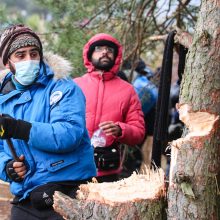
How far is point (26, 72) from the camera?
303 cm

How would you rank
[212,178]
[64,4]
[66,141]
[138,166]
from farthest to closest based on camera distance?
[138,166]
[64,4]
[66,141]
[212,178]

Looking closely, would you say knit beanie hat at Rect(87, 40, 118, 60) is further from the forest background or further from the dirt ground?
the dirt ground

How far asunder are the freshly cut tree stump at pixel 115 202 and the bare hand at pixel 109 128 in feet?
3.96

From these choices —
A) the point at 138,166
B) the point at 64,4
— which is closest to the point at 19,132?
the point at 64,4

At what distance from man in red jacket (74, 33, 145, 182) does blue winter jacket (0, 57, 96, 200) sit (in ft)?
3.38

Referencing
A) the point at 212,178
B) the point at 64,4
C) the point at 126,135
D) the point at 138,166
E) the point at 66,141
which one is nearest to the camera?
the point at 212,178

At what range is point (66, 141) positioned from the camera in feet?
9.21

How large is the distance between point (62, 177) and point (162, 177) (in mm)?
533

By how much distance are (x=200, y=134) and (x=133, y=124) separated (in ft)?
5.43

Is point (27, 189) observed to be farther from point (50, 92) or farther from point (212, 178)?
point (212, 178)

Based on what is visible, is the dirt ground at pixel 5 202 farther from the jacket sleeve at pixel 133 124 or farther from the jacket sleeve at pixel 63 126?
the jacket sleeve at pixel 63 126

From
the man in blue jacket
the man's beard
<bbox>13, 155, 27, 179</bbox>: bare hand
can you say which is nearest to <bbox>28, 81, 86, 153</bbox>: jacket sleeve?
the man in blue jacket

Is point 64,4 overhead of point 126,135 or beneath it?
overhead

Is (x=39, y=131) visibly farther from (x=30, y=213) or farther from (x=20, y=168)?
(x=30, y=213)
